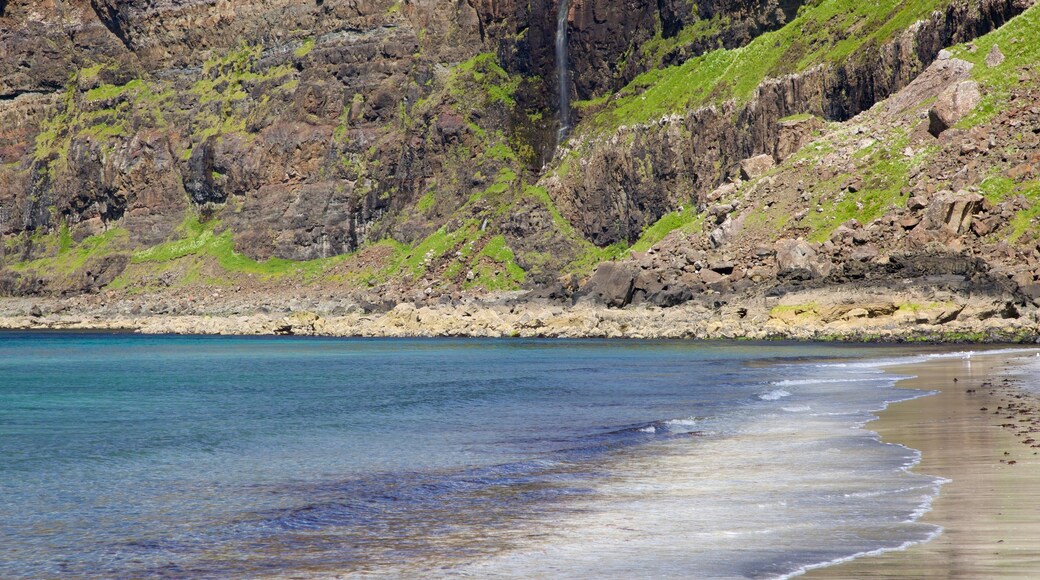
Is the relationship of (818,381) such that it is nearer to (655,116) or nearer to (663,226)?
(663,226)

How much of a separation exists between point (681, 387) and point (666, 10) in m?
126

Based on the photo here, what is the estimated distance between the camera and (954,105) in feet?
312

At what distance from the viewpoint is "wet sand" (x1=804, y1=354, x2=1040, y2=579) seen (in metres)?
10.8

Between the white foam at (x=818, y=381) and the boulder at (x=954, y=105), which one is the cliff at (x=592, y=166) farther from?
the white foam at (x=818, y=381)

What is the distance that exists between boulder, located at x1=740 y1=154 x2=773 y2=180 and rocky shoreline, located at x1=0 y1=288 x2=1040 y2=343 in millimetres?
24803

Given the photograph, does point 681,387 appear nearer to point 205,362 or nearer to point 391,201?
point 205,362

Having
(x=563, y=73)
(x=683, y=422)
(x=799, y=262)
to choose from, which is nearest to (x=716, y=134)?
(x=563, y=73)

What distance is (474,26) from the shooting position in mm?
173750

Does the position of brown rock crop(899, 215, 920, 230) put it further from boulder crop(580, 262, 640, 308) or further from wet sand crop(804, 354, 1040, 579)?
wet sand crop(804, 354, 1040, 579)

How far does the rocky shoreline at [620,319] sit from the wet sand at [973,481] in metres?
40.5

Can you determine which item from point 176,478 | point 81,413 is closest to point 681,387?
point 81,413

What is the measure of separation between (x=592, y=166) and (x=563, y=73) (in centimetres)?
2416

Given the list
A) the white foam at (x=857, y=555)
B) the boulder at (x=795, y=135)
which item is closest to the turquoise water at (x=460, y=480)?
the white foam at (x=857, y=555)

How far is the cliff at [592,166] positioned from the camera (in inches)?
3430
